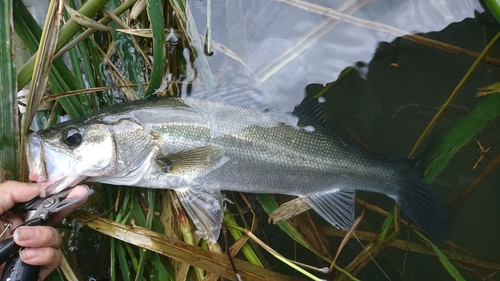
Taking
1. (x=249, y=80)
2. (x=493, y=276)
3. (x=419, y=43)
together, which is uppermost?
(x=419, y=43)

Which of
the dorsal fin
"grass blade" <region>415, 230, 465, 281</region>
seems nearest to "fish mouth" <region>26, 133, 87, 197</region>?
the dorsal fin

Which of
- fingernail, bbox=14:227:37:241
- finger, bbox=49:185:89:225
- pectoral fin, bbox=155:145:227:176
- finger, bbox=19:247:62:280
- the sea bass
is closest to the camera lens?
fingernail, bbox=14:227:37:241

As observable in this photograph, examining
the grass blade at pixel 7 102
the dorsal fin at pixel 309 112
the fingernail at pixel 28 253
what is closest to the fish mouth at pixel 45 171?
the grass blade at pixel 7 102

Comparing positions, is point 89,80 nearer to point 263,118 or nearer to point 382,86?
point 263,118

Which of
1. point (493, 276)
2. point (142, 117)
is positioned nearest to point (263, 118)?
point (142, 117)

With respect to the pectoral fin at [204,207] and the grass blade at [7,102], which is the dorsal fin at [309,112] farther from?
the grass blade at [7,102]

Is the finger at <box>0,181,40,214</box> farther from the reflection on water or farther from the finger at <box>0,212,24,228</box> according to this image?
the reflection on water

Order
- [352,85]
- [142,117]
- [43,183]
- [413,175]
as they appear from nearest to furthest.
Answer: [43,183] < [142,117] < [413,175] < [352,85]
